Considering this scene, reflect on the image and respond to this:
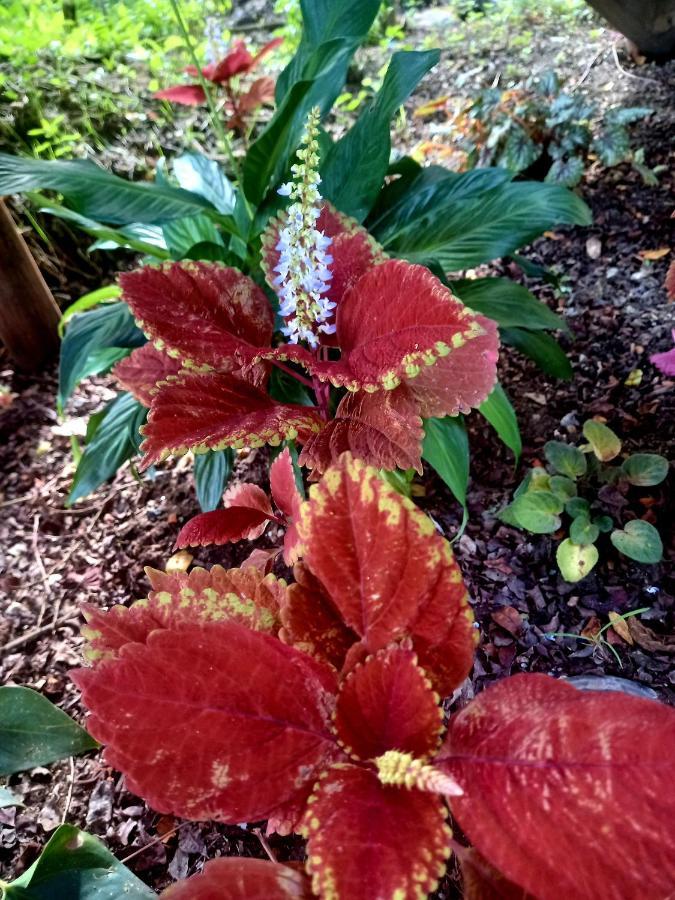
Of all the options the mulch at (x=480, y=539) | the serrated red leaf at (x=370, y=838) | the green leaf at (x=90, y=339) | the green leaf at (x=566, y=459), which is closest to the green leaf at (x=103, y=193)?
the green leaf at (x=90, y=339)

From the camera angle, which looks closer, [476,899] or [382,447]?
[476,899]

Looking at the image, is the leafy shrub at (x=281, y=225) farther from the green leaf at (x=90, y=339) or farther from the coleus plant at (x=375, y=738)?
the coleus plant at (x=375, y=738)

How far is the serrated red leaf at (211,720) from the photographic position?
0.35m

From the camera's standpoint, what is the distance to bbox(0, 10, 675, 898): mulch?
96 centimetres

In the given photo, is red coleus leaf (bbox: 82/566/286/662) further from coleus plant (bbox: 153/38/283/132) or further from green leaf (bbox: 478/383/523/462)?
coleus plant (bbox: 153/38/283/132)

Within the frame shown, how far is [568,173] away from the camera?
75.5 inches

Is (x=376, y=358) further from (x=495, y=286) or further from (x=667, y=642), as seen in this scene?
(x=495, y=286)

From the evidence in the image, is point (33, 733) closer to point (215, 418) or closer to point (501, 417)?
point (215, 418)

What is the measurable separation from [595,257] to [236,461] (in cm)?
113

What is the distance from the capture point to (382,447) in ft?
1.70

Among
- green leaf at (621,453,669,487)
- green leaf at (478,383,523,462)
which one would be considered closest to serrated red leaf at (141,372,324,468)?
green leaf at (478,383,523,462)

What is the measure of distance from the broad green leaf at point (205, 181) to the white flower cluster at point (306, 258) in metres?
1.06

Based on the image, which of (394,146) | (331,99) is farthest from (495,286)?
(394,146)

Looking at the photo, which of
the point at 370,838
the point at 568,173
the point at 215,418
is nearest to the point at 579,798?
the point at 370,838
